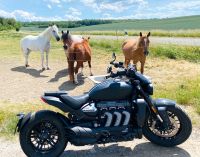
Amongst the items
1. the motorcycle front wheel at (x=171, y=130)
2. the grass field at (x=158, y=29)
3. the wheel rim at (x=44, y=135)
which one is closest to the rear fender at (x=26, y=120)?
the wheel rim at (x=44, y=135)

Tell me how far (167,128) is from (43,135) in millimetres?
1779

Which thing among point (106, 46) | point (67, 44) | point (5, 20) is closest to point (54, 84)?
point (67, 44)

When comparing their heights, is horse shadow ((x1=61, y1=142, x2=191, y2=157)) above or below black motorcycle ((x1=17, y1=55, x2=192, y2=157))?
below

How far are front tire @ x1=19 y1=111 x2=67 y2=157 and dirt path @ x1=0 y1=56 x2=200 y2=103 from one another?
4.07m

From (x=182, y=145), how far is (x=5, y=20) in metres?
91.8

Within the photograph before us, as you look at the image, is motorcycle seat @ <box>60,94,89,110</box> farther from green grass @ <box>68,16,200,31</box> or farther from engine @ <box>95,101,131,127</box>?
green grass @ <box>68,16,200,31</box>

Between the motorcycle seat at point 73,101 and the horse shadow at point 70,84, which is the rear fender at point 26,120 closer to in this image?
the motorcycle seat at point 73,101

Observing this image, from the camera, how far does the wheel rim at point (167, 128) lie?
5034 millimetres

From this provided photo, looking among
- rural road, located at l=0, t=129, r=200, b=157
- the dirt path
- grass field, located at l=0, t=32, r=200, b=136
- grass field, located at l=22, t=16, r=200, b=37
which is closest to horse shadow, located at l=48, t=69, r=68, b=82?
the dirt path

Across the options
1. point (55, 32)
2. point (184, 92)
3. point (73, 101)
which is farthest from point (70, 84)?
point (73, 101)

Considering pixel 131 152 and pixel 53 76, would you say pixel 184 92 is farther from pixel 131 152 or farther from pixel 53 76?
pixel 53 76

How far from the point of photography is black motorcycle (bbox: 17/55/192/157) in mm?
4656

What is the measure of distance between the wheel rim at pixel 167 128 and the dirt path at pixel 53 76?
4.41 m

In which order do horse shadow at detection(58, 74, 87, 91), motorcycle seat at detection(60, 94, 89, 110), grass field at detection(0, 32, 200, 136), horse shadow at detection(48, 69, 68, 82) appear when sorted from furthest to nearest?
horse shadow at detection(48, 69, 68, 82) < horse shadow at detection(58, 74, 87, 91) < grass field at detection(0, 32, 200, 136) < motorcycle seat at detection(60, 94, 89, 110)
